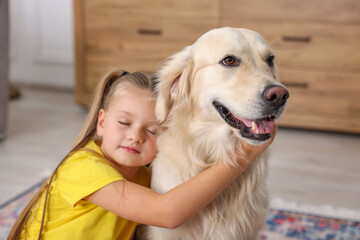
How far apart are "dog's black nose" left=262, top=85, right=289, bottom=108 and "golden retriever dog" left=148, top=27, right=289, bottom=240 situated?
0.07 metres

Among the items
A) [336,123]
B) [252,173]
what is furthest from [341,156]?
[252,173]

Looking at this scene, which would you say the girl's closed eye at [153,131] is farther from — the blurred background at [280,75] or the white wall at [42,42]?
the white wall at [42,42]

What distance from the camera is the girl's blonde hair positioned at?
1229 mm

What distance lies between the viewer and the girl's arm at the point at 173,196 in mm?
1050

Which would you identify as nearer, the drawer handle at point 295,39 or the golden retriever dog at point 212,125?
the golden retriever dog at point 212,125

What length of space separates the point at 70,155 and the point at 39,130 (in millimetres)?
1687

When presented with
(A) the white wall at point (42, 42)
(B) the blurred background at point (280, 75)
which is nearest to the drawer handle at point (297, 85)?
(B) the blurred background at point (280, 75)

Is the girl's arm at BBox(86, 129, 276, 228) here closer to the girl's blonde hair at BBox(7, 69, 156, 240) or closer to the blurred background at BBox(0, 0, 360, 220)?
the girl's blonde hair at BBox(7, 69, 156, 240)

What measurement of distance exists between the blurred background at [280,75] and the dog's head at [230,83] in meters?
0.92

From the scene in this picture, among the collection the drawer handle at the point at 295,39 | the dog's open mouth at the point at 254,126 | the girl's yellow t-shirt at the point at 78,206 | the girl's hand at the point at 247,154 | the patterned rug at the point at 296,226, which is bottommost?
the patterned rug at the point at 296,226

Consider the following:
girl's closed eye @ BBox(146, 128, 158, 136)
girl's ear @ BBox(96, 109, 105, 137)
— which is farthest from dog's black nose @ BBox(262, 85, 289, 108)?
girl's ear @ BBox(96, 109, 105, 137)

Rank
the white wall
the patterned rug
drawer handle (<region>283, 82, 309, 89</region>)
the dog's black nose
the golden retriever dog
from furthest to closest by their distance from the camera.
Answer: the white wall → drawer handle (<region>283, 82, 309, 89</region>) → the patterned rug → the golden retriever dog → the dog's black nose

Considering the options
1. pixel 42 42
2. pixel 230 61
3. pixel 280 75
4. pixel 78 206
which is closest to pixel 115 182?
pixel 78 206

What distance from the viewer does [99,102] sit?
1.30 meters
